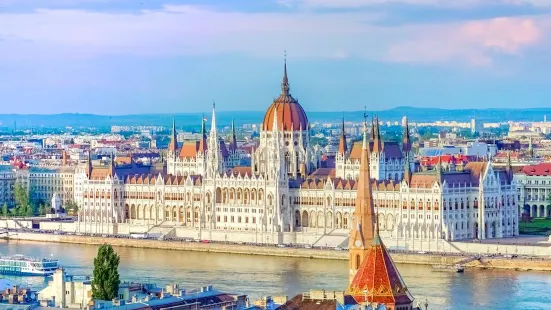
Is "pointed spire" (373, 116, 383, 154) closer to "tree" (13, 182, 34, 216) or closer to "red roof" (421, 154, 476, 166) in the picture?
"red roof" (421, 154, 476, 166)

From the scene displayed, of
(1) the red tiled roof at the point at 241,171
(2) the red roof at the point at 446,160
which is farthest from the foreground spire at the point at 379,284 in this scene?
(2) the red roof at the point at 446,160

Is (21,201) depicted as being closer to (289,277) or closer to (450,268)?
(289,277)

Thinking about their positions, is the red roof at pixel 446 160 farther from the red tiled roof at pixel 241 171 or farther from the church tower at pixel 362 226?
the church tower at pixel 362 226

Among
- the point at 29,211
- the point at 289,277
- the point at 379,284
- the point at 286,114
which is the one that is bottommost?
the point at 289,277

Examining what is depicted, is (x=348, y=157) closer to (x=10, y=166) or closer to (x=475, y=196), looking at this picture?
(x=475, y=196)

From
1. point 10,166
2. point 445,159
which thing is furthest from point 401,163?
point 10,166

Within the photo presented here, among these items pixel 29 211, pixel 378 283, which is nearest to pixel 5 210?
pixel 29 211

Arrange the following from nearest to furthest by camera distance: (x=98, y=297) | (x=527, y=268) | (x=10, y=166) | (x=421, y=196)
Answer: (x=98, y=297)
(x=527, y=268)
(x=421, y=196)
(x=10, y=166)
